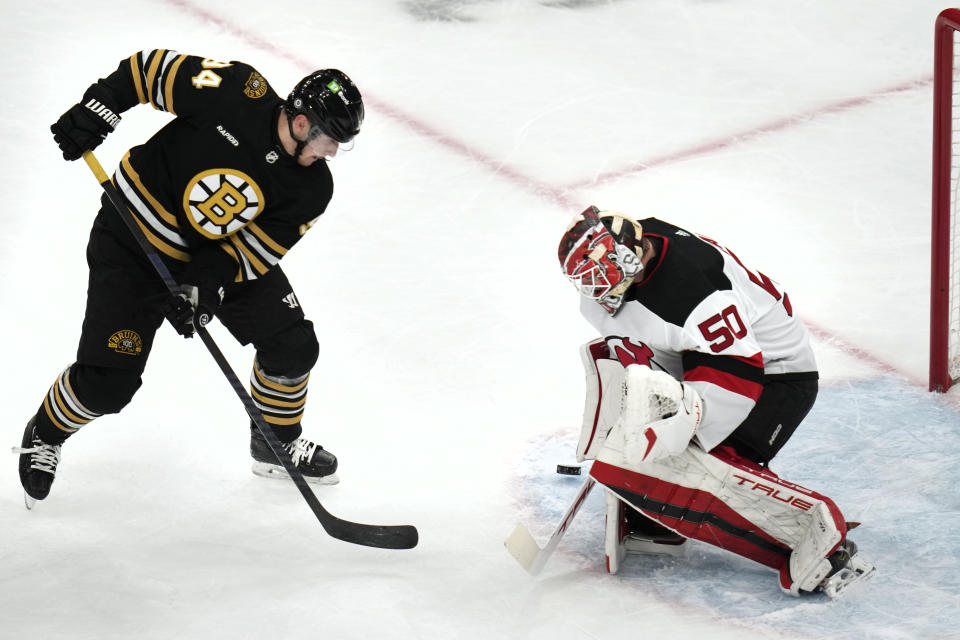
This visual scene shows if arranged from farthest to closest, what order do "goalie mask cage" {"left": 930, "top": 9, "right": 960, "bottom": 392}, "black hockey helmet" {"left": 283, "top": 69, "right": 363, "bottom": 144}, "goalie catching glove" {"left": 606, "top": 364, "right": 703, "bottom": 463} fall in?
"goalie mask cage" {"left": 930, "top": 9, "right": 960, "bottom": 392} → "black hockey helmet" {"left": 283, "top": 69, "right": 363, "bottom": 144} → "goalie catching glove" {"left": 606, "top": 364, "right": 703, "bottom": 463}

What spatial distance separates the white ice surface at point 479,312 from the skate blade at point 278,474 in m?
0.02

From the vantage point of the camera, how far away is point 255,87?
9.64 ft

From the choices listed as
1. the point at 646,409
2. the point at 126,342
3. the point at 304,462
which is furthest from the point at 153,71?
the point at 646,409

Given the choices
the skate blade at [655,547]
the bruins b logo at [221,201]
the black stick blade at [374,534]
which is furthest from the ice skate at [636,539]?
the bruins b logo at [221,201]

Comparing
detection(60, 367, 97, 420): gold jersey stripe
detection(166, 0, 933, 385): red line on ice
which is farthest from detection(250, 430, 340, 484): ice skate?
detection(166, 0, 933, 385): red line on ice

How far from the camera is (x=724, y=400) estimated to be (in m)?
2.69

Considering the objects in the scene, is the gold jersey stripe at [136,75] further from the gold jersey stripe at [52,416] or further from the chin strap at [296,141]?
the gold jersey stripe at [52,416]

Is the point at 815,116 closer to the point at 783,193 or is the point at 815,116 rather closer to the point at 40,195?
the point at 783,193

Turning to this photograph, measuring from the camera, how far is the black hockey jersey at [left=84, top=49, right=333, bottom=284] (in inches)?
113

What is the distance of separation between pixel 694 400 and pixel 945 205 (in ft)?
4.41

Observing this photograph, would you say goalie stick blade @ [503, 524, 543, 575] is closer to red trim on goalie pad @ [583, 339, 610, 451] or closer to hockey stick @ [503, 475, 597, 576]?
hockey stick @ [503, 475, 597, 576]

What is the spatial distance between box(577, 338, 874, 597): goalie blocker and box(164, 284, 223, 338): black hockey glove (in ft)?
2.74

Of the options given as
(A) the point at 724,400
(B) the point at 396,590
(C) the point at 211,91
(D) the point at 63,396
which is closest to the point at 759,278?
(A) the point at 724,400

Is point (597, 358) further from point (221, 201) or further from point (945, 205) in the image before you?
point (945, 205)
